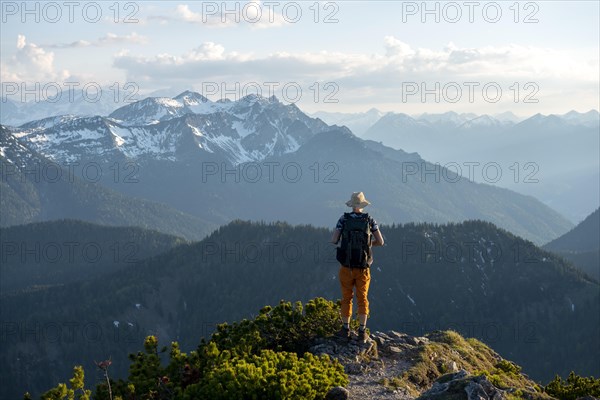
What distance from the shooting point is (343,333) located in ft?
91.8

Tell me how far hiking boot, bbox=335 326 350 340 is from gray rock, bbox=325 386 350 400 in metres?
5.74

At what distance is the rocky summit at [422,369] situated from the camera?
21.3 meters

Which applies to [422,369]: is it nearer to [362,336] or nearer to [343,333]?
[362,336]

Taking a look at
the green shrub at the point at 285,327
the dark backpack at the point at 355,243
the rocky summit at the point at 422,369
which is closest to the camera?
the rocky summit at the point at 422,369

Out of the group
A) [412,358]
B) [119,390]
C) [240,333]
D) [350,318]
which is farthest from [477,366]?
[119,390]

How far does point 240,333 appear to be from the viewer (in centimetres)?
2589

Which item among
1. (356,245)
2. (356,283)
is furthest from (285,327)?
(356,245)

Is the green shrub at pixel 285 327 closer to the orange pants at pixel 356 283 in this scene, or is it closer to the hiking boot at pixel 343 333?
the hiking boot at pixel 343 333

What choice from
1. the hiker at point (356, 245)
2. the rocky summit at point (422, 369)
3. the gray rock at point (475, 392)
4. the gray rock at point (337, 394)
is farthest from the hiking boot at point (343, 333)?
the gray rock at point (475, 392)

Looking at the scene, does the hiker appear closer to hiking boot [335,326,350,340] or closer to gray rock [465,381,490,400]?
hiking boot [335,326,350,340]

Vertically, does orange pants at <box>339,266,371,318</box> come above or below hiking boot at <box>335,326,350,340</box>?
above

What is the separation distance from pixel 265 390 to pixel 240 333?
612 centimetres

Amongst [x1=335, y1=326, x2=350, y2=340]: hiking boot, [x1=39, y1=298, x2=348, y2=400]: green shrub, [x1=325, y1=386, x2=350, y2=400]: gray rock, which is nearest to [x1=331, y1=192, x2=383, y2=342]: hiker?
[x1=335, y1=326, x2=350, y2=340]: hiking boot

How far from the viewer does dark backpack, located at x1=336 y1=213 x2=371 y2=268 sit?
26.3 metres
